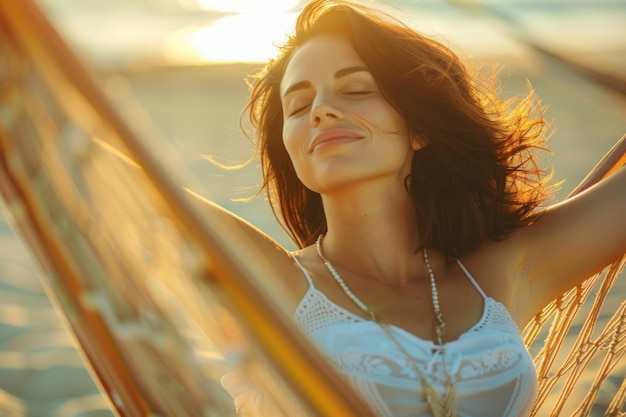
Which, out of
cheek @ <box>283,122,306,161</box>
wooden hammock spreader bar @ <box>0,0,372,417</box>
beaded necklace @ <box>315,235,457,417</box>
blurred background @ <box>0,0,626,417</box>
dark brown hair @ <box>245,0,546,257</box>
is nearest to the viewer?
wooden hammock spreader bar @ <box>0,0,372,417</box>

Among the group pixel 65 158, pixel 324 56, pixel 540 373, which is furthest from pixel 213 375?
pixel 540 373

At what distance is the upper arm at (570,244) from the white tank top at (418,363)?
0.93ft

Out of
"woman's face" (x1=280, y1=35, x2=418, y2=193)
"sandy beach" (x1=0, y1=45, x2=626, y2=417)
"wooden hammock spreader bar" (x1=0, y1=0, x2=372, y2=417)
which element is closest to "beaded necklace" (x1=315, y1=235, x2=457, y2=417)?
"woman's face" (x1=280, y1=35, x2=418, y2=193)

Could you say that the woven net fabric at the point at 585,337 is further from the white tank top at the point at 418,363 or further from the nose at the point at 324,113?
the nose at the point at 324,113

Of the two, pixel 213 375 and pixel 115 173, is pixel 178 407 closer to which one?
pixel 213 375

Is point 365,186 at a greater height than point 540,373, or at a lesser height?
greater

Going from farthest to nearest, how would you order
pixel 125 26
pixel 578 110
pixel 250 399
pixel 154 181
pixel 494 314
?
pixel 125 26 → pixel 578 110 → pixel 494 314 → pixel 250 399 → pixel 154 181

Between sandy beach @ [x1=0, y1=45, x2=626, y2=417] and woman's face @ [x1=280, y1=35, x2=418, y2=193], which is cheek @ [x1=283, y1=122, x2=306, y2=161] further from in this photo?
sandy beach @ [x1=0, y1=45, x2=626, y2=417]

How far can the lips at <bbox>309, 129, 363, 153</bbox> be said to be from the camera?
1843mm

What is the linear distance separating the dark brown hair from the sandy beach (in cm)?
17

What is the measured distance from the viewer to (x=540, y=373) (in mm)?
2227

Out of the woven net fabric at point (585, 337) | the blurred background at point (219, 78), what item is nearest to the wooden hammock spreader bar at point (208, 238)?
the blurred background at point (219, 78)

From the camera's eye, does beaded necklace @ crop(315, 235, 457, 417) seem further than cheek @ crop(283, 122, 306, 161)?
No

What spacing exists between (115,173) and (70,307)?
0.60 ft
